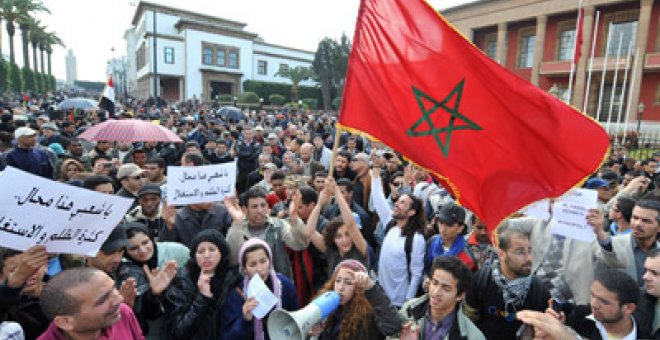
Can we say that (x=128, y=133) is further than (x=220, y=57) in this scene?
No

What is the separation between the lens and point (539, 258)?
3445mm

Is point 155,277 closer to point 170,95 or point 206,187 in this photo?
point 206,187

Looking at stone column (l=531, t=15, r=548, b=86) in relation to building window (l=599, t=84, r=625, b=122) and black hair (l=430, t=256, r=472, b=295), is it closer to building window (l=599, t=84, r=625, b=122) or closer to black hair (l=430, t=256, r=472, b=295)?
building window (l=599, t=84, r=625, b=122)

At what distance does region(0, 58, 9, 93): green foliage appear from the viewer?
3253 cm

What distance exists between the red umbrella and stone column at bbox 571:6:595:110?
27.8 meters

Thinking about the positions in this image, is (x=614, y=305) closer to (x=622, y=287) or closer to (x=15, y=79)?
(x=622, y=287)

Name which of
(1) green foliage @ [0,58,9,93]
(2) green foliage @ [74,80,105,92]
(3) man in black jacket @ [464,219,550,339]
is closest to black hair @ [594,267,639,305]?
(3) man in black jacket @ [464,219,550,339]

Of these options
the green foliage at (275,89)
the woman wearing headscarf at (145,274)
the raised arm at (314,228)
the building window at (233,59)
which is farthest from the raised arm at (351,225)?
the building window at (233,59)

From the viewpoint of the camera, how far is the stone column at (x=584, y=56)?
2666 cm

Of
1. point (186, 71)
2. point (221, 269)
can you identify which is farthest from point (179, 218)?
point (186, 71)

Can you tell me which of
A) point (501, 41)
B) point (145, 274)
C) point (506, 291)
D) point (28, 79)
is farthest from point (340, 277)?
point (28, 79)

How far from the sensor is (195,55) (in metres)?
50.1

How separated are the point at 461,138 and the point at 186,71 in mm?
51432

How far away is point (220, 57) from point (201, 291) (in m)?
53.2
